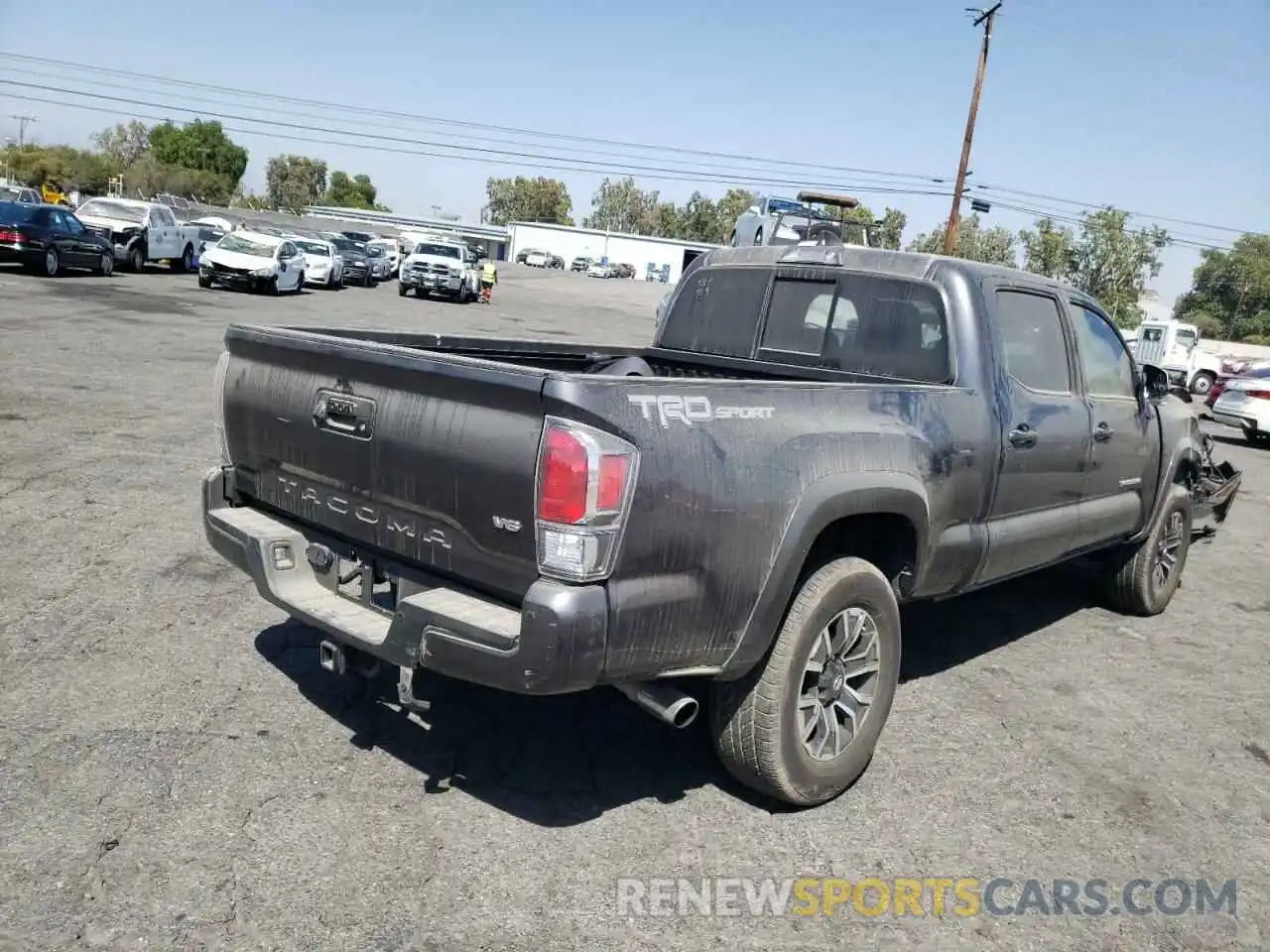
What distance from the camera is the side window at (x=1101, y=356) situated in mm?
5457

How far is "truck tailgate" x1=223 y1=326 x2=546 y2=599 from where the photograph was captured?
3018 millimetres

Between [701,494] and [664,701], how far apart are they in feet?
2.15

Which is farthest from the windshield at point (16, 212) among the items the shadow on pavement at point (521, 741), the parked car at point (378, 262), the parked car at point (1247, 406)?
the parked car at point (1247, 406)

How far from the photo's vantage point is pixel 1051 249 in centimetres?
7331

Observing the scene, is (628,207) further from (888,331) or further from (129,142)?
(888,331)

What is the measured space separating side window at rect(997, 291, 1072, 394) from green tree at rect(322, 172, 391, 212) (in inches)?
5936

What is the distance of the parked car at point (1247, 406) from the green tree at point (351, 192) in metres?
140

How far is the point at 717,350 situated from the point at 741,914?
121 inches

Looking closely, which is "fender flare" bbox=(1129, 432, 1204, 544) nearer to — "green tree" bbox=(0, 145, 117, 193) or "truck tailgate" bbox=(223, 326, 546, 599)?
"truck tailgate" bbox=(223, 326, 546, 599)

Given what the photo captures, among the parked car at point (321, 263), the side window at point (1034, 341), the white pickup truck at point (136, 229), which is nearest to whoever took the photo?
the side window at point (1034, 341)

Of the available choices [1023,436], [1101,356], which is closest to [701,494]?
[1023,436]

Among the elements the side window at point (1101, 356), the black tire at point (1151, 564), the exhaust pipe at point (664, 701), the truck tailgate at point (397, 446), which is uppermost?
the side window at point (1101, 356)

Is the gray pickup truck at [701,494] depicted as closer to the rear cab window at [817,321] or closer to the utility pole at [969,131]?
the rear cab window at [817,321]

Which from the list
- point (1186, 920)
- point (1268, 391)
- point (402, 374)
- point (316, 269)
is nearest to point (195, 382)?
point (402, 374)
